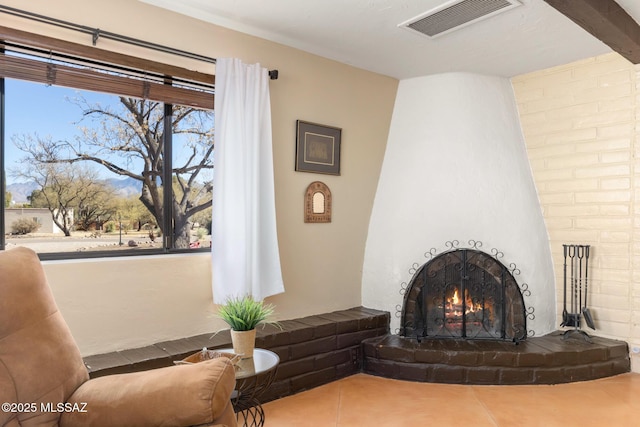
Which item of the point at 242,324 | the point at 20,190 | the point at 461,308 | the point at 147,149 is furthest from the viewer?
the point at 461,308

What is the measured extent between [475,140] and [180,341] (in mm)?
2620

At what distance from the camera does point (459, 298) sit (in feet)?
11.6

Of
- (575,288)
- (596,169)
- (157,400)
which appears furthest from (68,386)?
(596,169)

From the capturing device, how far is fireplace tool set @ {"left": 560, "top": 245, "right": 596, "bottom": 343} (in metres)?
Answer: 3.42

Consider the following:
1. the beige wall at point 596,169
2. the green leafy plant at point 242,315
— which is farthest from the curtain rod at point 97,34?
the beige wall at point 596,169

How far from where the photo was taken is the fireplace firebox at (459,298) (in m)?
3.45

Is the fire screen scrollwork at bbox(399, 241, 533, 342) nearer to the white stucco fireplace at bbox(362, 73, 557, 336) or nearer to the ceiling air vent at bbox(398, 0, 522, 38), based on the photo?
the white stucco fireplace at bbox(362, 73, 557, 336)

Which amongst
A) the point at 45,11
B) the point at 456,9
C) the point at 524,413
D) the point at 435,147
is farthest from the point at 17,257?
the point at 435,147

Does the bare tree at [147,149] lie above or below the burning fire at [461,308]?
above

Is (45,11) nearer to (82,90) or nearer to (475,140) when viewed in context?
(82,90)

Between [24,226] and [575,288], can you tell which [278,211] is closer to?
[24,226]

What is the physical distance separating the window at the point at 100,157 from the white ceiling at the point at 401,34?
51 cm

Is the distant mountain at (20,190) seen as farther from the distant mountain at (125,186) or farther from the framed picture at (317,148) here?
the framed picture at (317,148)

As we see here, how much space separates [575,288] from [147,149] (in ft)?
10.5
